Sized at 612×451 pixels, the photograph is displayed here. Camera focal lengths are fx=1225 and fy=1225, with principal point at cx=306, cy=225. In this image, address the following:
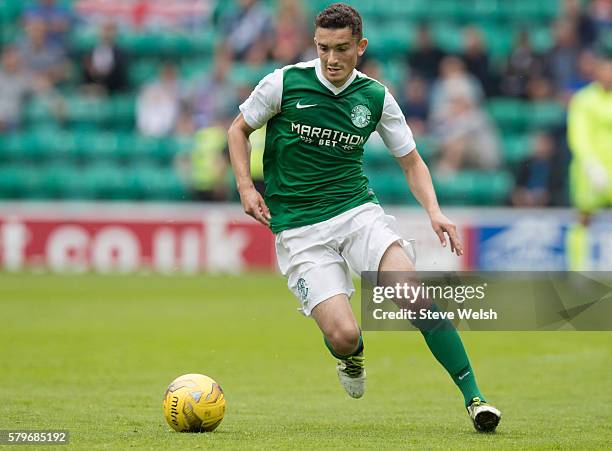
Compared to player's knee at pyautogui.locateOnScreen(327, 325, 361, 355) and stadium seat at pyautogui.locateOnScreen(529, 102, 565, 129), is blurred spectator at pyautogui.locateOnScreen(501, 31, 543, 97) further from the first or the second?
player's knee at pyautogui.locateOnScreen(327, 325, 361, 355)

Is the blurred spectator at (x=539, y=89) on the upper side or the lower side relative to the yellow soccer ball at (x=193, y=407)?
lower

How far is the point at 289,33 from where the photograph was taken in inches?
744

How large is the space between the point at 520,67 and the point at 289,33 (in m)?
A: 3.75

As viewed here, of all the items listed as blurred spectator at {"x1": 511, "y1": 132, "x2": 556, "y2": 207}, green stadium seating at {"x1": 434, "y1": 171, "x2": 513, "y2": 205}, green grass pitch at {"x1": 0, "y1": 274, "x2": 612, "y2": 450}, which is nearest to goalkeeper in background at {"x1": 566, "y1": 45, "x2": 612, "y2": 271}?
green grass pitch at {"x1": 0, "y1": 274, "x2": 612, "y2": 450}

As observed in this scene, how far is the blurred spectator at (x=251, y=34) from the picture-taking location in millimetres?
18906

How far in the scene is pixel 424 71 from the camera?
19.1m

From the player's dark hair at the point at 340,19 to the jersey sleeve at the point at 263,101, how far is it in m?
0.42

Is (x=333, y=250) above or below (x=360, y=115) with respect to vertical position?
below

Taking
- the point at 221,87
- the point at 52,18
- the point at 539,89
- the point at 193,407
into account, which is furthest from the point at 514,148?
the point at 193,407

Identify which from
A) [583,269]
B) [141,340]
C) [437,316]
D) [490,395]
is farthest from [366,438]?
[583,269]

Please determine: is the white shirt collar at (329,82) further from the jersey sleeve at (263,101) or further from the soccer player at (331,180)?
the jersey sleeve at (263,101)

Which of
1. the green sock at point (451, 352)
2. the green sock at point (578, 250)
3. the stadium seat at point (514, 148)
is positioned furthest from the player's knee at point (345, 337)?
the stadium seat at point (514, 148)

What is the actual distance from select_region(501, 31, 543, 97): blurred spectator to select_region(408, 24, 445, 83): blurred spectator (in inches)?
49.1

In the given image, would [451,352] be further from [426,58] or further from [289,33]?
[426,58]
